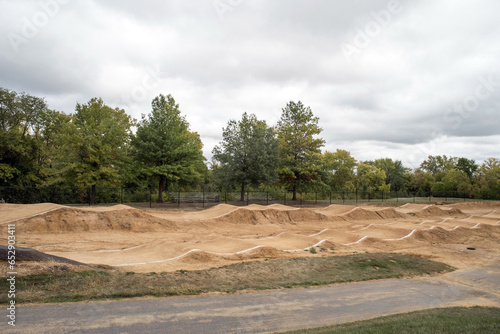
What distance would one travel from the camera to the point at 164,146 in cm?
3225

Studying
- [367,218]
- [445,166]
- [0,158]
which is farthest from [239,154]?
[445,166]

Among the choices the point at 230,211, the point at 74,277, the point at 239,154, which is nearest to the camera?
the point at 74,277

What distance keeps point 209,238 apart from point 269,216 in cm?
878

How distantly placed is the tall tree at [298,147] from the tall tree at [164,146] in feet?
38.7

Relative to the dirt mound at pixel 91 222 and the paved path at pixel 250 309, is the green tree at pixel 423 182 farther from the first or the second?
the paved path at pixel 250 309

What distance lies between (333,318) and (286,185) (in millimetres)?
33683

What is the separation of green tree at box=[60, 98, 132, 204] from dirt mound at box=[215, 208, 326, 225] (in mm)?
13388

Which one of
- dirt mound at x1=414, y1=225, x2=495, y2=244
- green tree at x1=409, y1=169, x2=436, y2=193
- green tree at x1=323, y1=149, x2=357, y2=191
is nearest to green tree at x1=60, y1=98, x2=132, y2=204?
dirt mound at x1=414, y1=225, x2=495, y2=244

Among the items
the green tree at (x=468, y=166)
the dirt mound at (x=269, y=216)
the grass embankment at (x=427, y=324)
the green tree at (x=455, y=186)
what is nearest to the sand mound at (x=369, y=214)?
the dirt mound at (x=269, y=216)

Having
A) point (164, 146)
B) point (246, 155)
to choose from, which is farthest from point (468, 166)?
point (164, 146)

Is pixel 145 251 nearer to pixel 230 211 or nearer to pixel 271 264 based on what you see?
pixel 271 264

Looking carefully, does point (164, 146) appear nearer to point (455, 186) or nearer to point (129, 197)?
point (129, 197)

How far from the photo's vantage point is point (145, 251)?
13.2 metres

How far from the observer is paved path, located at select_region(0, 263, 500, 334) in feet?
19.2
